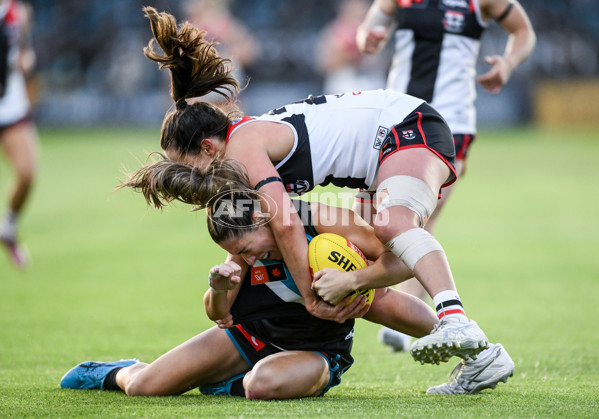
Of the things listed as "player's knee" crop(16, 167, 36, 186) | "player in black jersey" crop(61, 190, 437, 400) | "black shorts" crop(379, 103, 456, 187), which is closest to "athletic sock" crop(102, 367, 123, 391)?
"player in black jersey" crop(61, 190, 437, 400)

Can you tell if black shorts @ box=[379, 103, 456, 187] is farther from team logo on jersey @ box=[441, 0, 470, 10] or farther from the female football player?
team logo on jersey @ box=[441, 0, 470, 10]

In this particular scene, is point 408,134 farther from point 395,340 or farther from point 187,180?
point 395,340

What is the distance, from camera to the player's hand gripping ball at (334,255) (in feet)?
12.7

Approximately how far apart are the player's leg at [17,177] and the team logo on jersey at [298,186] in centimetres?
514

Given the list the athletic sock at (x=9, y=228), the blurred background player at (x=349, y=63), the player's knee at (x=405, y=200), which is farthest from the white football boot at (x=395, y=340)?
the blurred background player at (x=349, y=63)

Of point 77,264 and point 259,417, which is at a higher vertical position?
point 259,417

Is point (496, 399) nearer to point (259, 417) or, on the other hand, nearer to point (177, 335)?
point (259, 417)

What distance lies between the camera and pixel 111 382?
14.1 ft

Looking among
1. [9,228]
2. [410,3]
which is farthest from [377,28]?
[9,228]

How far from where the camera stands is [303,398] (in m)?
3.94

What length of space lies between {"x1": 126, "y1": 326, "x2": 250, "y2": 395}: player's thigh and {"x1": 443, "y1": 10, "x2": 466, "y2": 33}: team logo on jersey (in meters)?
2.90

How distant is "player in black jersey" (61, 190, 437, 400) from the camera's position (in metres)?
3.91

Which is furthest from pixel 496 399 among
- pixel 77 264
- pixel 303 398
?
pixel 77 264

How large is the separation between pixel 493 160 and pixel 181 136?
48.0 feet
